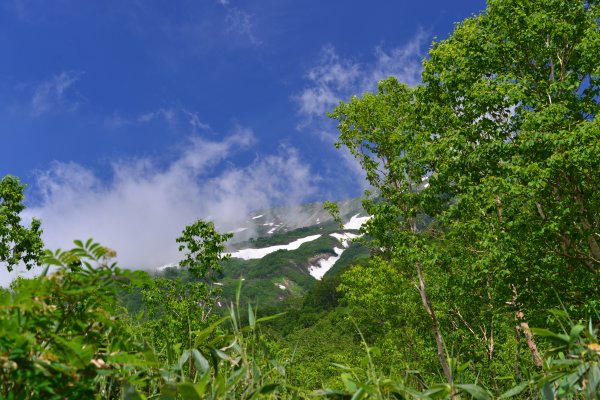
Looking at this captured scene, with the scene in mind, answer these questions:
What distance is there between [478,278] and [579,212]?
415 centimetres

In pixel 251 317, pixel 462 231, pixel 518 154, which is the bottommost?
pixel 251 317

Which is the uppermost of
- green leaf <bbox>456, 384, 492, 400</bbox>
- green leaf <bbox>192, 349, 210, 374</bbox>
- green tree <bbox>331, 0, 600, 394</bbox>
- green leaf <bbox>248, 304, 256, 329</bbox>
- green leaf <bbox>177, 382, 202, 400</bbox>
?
green tree <bbox>331, 0, 600, 394</bbox>

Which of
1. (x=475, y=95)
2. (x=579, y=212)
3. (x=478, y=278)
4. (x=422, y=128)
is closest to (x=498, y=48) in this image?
(x=475, y=95)

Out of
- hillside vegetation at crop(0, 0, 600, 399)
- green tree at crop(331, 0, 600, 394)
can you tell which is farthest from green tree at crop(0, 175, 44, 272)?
green tree at crop(331, 0, 600, 394)

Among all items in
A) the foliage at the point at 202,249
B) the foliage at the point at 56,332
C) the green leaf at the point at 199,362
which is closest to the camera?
the foliage at the point at 56,332

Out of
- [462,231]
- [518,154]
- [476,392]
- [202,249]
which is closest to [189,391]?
[476,392]

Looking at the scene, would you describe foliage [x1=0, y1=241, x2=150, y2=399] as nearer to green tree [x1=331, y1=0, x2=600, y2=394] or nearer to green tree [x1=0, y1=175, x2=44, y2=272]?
green tree [x1=331, y1=0, x2=600, y2=394]

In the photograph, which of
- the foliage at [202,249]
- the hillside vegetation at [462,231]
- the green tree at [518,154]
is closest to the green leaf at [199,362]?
the hillside vegetation at [462,231]

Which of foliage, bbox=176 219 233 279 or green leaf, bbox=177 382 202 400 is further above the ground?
foliage, bbox=176 219 233 279

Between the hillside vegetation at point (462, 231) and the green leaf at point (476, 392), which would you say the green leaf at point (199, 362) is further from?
the green leaf at point (476, 392)

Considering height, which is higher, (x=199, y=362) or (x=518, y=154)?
(x=518, y=154)

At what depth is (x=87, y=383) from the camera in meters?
1.74

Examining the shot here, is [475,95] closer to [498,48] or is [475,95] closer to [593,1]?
[498,48]

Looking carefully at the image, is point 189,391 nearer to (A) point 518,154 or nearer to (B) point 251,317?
(B) point 251,317
